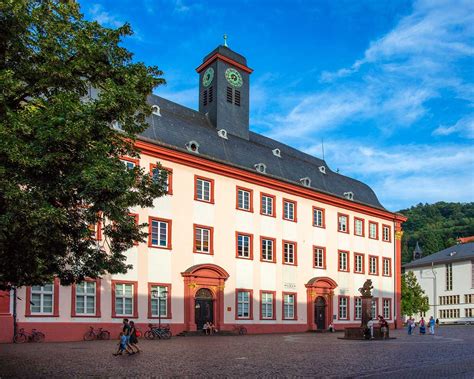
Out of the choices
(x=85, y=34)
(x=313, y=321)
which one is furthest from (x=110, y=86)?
(x=313, y=321)

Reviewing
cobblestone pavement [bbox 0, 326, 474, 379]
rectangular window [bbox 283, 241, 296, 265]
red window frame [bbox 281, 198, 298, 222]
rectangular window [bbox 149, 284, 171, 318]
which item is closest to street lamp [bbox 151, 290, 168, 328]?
rectangular window [bbox 149, 284, 171, 318]

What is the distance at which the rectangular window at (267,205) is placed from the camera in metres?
40.0

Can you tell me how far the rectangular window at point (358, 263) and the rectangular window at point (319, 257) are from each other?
4.44 meters

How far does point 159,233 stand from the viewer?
3319 cm

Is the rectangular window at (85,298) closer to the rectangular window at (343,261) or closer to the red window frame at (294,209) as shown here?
the red window frame at (294,209)

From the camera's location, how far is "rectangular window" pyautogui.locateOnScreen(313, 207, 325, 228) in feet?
146

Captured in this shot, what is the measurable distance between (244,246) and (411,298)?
4999 centimetres

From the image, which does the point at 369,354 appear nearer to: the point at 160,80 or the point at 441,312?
the point at 160,80

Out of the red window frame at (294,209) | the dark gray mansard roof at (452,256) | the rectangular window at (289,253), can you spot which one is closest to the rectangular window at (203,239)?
the rectangular window at (289,253)

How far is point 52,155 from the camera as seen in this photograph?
36.2ft

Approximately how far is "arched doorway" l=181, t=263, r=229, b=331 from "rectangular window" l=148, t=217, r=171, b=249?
2.19m

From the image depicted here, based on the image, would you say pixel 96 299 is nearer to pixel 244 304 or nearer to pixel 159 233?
pixel 159 233

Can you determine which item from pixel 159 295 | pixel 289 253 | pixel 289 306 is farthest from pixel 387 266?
pixel 159 295

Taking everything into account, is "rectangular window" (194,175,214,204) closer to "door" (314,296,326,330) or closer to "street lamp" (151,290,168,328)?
"street lamp" (151,290,168,328)
